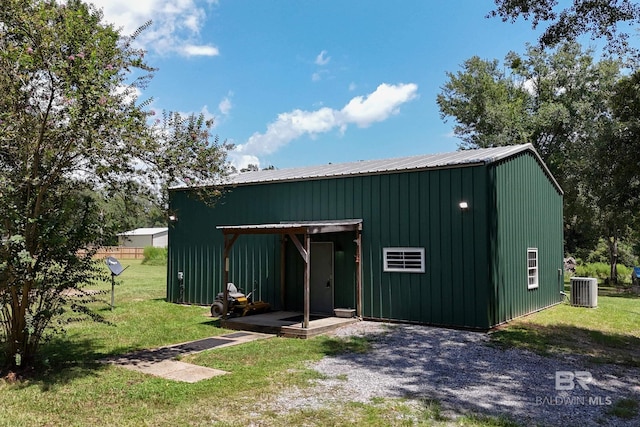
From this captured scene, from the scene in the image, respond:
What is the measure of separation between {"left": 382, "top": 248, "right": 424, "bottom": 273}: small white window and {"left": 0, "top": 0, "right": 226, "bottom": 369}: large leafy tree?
218 inches


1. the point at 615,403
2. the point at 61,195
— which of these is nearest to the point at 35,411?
the point at 61,195

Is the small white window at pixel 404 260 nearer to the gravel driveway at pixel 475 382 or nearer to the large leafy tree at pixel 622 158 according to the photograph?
the gravel driveway at pixel 475 382

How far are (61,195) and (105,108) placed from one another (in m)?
1.71

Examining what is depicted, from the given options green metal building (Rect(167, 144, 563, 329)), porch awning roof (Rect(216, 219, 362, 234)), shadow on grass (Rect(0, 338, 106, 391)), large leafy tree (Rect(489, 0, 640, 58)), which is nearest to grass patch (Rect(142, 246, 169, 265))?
green metal building (Rect(167, 144, 563, 329))

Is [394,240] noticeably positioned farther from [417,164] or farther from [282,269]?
[282,269]

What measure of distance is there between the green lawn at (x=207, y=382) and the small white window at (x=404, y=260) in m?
2.22

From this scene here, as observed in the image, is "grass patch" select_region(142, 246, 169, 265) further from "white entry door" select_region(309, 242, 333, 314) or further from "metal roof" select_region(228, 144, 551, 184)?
"white entry door" select_region(309, 242, 333, 314)

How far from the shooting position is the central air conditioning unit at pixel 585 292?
44.8 feet

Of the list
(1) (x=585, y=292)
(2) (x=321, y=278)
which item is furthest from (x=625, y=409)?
(1) (x=585, y=292)

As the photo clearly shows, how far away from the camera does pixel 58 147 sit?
20.7 ft

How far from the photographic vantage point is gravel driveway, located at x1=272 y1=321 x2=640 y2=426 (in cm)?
510

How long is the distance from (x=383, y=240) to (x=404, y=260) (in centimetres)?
69

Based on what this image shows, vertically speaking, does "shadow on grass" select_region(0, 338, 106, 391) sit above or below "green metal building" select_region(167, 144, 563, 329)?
below

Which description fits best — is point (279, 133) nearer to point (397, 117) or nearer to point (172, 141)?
point (397, 117)
